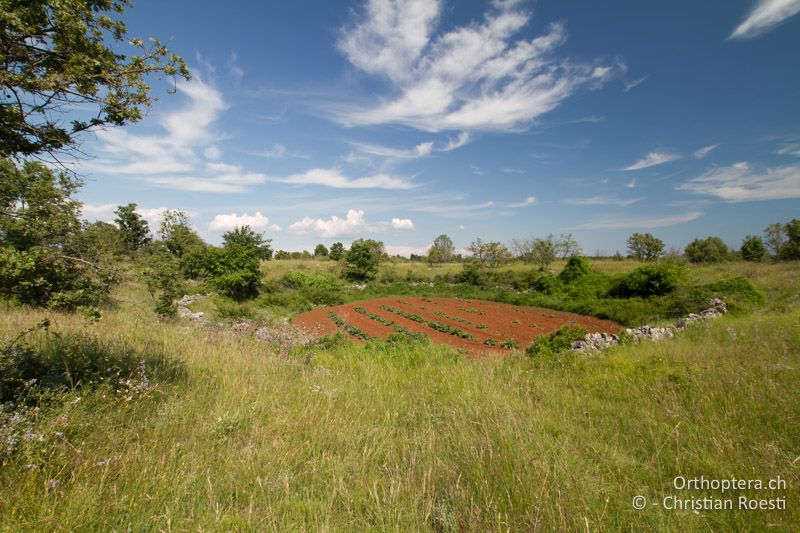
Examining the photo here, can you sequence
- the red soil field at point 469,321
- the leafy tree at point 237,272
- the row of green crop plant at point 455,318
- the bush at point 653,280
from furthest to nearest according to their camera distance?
the leafy tree at point 237,272 → the bush at point 653,280 → the row of green crop plant at point 455,318 → the red soil field at point 469,321

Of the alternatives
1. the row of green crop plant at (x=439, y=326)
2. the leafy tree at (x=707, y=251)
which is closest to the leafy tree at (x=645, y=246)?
the leafy tree at (x=707, y=251)

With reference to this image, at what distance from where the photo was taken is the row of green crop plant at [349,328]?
49.5ft

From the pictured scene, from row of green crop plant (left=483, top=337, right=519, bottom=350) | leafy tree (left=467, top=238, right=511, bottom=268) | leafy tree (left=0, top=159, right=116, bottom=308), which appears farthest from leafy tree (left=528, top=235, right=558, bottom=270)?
leafy tree (left=0, top=159, right=116, bottom=308)

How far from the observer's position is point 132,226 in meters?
38.3

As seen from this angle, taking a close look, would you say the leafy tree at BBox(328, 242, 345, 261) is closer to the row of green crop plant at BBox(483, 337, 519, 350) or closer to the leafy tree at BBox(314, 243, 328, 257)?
the leafy tree at BBox(314, 243, 328, 257)

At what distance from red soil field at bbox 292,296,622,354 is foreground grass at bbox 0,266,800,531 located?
8.67 m

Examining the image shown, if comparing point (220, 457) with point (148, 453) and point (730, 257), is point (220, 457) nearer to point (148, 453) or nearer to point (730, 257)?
point (148, 453)

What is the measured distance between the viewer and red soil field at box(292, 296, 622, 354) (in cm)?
1561

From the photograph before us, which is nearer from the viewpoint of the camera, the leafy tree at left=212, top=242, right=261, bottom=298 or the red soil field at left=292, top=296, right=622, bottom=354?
the red soil field at left=292, top=296, right=622, bottom=354

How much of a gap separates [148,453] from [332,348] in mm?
5771

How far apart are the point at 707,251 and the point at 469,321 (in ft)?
147

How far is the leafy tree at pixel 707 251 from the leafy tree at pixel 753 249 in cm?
181

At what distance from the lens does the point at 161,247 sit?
31.0 meters

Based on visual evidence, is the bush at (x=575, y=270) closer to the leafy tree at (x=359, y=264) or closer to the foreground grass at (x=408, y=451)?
the leafy tree at (x=359, y=264)
